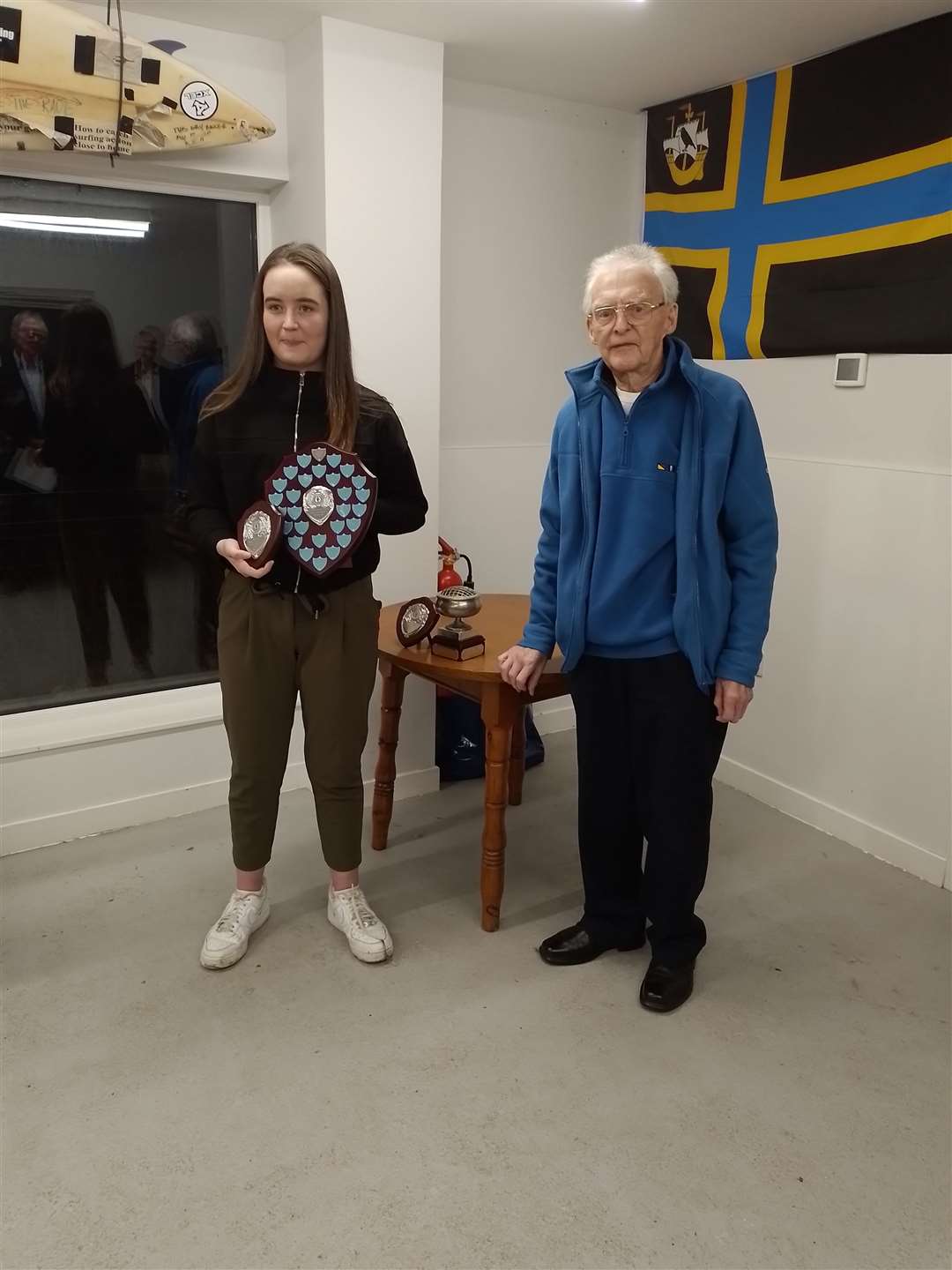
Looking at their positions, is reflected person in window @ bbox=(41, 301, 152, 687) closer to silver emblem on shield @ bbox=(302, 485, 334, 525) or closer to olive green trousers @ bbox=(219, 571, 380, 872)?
olive green trousers @ bbox=(219, 571, 380, 872)

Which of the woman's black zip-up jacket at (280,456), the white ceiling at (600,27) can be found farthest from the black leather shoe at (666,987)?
the white ceiling at (600,27)

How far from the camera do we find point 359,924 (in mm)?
2291

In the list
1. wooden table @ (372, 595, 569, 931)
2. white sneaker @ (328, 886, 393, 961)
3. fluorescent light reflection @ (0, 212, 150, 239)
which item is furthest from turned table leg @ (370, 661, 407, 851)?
fluorescent light reflection @ (0, 212, 150, 239)

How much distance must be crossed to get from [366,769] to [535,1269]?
1.74 m

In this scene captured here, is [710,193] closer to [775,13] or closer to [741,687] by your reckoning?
[775,13]

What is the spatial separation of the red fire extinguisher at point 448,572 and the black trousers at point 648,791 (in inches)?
29.9

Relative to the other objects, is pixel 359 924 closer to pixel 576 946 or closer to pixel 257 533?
pixel 576 946

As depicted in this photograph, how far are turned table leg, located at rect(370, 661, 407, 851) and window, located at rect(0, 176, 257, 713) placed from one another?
743mm

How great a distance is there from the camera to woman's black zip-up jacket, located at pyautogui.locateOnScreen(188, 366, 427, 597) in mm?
2006

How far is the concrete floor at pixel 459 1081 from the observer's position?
5.15 feet

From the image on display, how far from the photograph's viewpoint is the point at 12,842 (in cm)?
271

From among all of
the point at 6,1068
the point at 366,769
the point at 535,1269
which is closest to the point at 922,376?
the point at 366,769

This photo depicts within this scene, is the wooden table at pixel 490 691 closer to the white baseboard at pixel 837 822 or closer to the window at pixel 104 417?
the window at pixel 104 417

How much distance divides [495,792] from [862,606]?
4.15 ft
